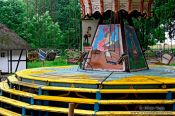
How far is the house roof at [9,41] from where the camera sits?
28.4 m

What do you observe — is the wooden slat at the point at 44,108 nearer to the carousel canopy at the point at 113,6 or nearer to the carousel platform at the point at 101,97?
the carousel platform at the point at 101,97

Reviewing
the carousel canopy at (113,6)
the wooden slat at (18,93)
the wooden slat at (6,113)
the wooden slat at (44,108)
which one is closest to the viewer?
the wooden slat at (44,108)

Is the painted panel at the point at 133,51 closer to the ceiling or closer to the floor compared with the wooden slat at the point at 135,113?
closer to the ceiling

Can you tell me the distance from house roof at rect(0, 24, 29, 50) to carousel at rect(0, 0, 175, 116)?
52.2 ft

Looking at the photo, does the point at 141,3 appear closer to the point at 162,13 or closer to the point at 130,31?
the point at 130,31

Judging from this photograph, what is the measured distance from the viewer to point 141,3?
13.4 metres

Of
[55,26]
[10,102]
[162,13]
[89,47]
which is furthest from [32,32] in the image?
[10,102]

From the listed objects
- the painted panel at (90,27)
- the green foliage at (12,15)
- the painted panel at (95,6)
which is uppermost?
the green foliage at (12,15)

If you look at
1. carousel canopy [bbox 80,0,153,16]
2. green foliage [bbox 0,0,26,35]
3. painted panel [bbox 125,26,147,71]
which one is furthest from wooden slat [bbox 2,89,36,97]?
A: green foliage [bbox 0,0,26,35]

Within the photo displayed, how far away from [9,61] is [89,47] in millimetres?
16999

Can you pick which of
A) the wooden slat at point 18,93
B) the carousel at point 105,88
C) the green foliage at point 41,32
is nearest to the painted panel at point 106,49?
the carousel at point 105,88

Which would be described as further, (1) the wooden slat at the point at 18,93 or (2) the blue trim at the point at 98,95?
(1) the wooden slat at the point at 18,93

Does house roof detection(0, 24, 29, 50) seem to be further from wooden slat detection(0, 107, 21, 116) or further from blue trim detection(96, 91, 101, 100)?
blue trim detection(96, 91, 101, 100)

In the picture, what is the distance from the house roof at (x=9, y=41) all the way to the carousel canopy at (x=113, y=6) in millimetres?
15411
